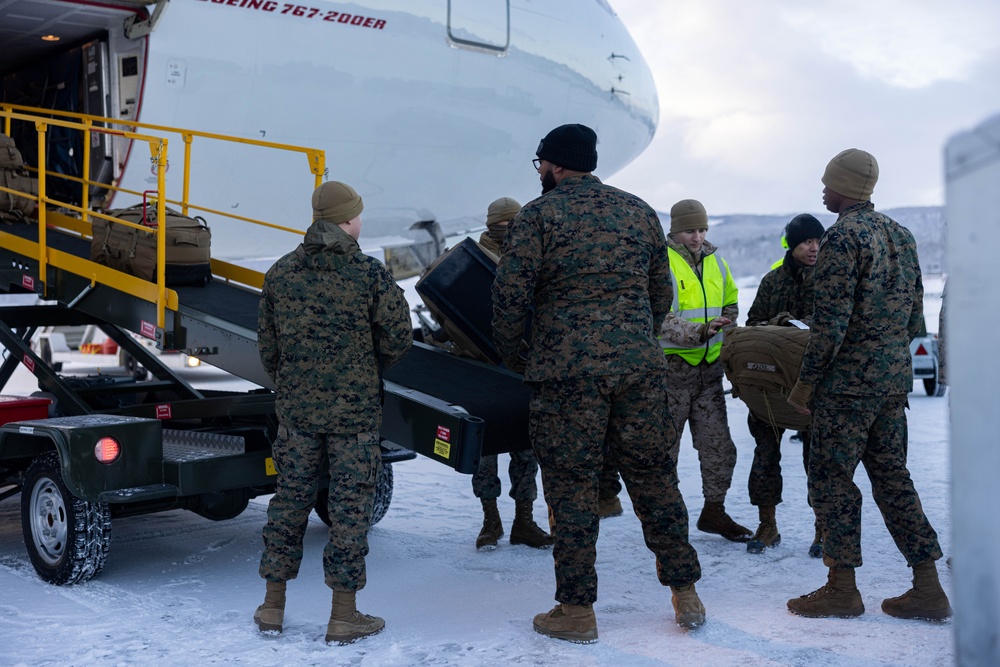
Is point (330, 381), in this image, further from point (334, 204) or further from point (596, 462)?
point (596, 462)

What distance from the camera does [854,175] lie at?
3.69 m

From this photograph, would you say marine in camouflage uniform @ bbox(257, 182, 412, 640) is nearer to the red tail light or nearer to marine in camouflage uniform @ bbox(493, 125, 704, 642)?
marine in camouflage uniform @ bbox(493, 125, 704, 642)

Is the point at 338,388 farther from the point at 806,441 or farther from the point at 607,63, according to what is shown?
the point at 607,63

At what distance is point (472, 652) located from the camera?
11.0 feet

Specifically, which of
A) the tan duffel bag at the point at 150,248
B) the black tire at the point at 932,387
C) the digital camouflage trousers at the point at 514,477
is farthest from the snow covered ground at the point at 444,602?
the black tire at the point at 932,387

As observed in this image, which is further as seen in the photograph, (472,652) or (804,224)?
(804,224)

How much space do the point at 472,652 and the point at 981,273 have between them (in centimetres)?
249

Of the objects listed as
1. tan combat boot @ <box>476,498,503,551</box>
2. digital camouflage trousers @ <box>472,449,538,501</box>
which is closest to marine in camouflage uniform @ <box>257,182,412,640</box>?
digital camouflage trousers @ <box>472,449,538,501</box>

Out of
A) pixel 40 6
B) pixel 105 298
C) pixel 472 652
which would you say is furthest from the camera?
pixel 40 6

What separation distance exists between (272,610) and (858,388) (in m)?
2.19

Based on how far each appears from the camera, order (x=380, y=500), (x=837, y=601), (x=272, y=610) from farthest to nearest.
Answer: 1. (x=380, y=500)
2. (x=837, y=601)
3. (x=272, y=610)

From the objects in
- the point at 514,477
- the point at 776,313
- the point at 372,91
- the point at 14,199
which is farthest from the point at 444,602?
the point at 372,91

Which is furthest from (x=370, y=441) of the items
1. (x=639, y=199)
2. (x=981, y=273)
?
(x=981, y=273)

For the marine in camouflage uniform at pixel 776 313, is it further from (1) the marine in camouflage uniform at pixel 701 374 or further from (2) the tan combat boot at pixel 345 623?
(2) the tan combat boot at pixel 345 623
